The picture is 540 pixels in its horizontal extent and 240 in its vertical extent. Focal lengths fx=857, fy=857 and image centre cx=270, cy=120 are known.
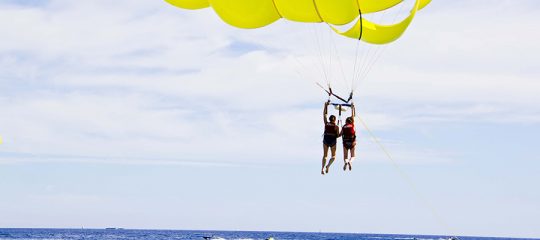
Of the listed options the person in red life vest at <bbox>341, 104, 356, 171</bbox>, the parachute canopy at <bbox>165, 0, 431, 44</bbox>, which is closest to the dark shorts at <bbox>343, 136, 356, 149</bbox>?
the person in red life vest at <bbox>341, 104, 356, 171</bbox>

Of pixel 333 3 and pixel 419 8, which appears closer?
pixel 333 3

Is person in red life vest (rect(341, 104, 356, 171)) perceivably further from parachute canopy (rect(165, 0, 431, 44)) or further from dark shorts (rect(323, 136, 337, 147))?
parachute canopy (rect(165, 0, 431, 44))

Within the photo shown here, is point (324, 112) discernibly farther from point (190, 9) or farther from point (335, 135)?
point (190, 9)

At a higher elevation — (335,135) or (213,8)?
(213,8)

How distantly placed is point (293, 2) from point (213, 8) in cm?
160

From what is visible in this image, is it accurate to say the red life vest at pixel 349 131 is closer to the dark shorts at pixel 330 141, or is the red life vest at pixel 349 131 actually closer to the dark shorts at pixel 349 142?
the dark shorts at pixel 349 142

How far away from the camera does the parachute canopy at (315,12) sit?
15125 mm

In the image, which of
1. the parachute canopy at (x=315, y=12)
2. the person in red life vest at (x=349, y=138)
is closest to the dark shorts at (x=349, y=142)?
the person in red life vest at (x=349, y=138)

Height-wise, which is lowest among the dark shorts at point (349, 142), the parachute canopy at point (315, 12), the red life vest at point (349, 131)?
the dark shorts at point (349, 142)

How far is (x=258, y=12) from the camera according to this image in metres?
16.2

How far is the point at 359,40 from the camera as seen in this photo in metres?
15.9

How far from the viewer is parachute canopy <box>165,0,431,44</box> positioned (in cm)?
1512

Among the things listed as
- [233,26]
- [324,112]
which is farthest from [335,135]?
[233,26]

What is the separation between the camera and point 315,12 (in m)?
15.8
